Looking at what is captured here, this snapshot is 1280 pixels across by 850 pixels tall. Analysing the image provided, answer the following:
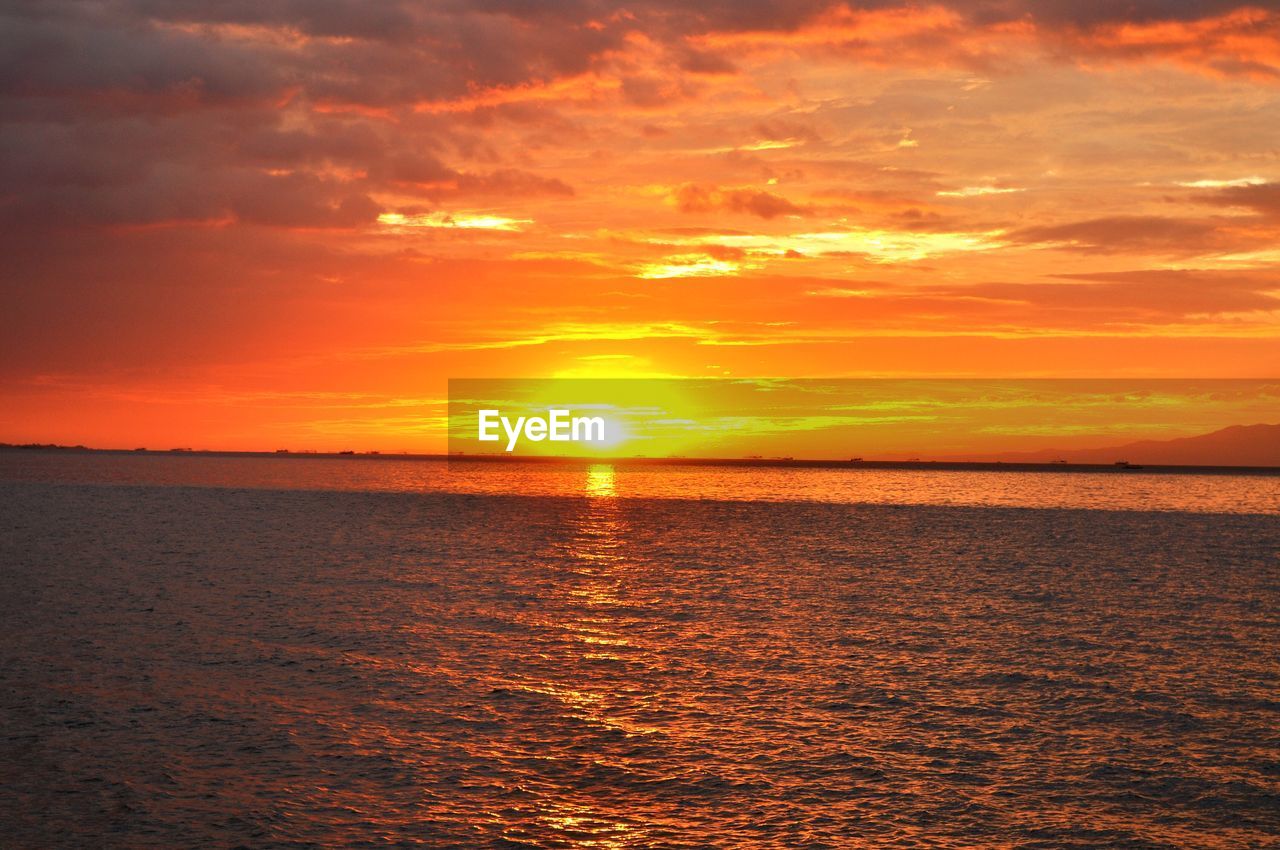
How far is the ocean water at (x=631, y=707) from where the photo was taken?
78.3 ft

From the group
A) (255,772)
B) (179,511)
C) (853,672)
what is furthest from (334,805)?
(179,511)

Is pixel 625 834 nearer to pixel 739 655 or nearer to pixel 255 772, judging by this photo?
pixel 255 772

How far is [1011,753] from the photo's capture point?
2931 cm

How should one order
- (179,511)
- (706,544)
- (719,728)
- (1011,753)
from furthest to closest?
(179,511) → (706,544) → (719,728) → (1011,753)

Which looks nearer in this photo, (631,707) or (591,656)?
(631,707)

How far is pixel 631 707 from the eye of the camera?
34.2 metres

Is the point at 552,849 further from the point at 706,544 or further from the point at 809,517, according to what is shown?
the point at 809,517

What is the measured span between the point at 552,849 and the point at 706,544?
280 ft

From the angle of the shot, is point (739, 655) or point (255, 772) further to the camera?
point (739, 655)

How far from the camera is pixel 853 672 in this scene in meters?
40.2

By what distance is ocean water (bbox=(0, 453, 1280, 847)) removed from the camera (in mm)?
23875

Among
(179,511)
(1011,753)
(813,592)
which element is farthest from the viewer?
(179,511)

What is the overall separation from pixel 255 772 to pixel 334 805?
3.47 meters

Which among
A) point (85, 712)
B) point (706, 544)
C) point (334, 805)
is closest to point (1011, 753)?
point (334, 805)
